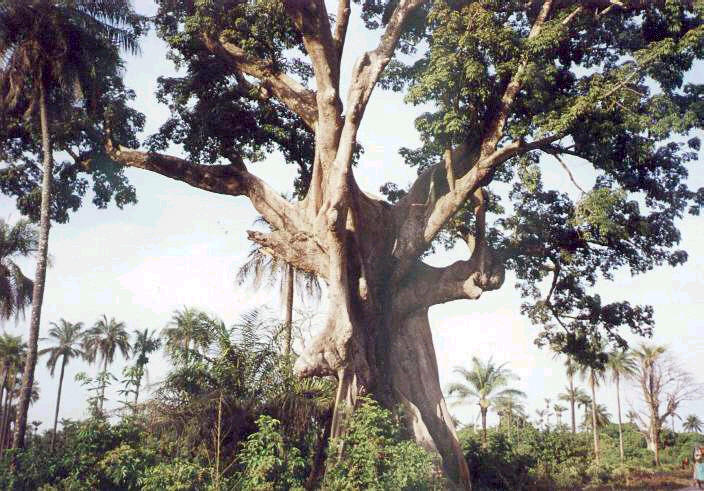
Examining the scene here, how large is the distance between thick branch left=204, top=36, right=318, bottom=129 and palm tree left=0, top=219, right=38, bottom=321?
39.4 feet

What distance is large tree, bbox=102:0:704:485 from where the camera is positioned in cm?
1275

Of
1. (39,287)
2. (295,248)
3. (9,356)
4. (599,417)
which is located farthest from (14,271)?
(599,417)

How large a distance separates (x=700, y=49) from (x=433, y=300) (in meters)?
7.95

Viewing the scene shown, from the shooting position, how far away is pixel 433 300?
15.5m

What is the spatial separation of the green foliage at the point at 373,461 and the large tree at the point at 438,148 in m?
0.60

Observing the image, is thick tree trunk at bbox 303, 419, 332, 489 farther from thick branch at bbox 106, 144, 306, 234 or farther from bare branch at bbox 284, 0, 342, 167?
bare branch at bbox 284, 0, 342, 167

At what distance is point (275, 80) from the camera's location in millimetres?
15211

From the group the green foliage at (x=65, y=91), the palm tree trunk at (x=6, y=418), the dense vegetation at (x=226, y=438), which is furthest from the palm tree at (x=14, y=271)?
the palm tree trunk at (x=6, y=418)

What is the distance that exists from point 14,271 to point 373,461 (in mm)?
17034

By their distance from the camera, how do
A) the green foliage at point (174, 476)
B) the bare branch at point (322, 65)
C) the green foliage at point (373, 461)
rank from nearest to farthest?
the green foliage at point (174, 476) → the green foliage at point (373, 461) → the bare branch at point (322, 65)

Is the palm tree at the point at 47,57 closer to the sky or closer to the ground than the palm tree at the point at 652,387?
closer to the sky

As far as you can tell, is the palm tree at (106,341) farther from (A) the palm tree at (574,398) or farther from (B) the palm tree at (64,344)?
(A) the palm tree at (574,398)

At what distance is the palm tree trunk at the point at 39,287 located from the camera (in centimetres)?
1354

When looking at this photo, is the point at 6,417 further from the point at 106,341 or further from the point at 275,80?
the point at 275,80
